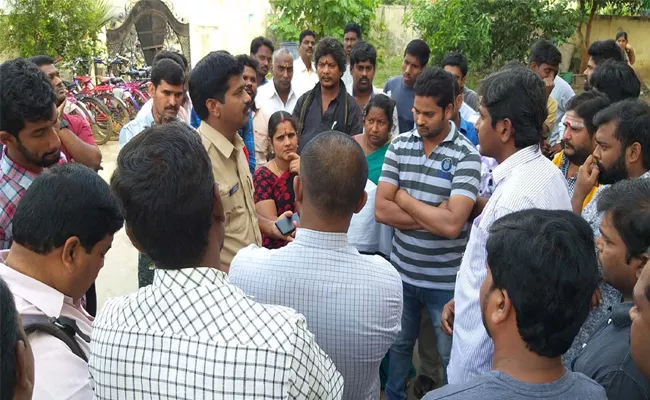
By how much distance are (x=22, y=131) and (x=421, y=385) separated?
2.78 metres

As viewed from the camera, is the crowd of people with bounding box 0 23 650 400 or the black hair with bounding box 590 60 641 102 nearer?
the crowd of people with bounding box 0 23 650 400

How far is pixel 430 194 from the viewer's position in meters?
3.13

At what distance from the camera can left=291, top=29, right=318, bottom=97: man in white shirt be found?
643cm

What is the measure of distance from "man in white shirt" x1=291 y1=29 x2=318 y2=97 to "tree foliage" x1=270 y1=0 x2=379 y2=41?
293cm

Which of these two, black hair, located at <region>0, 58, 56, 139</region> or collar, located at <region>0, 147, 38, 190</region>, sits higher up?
black hair, located at <region>0, 58, 56, 139</region>

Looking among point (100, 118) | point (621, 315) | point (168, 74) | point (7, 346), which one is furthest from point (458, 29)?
point (7, 346)

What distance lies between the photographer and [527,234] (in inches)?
56.9

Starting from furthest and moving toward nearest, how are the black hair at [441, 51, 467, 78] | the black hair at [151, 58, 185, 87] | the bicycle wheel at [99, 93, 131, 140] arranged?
the bicycle wheel at [99, 93, 131, 140] → the black hair at [441, 51, 467, 78] → the black hair at [151, 58, 185, 87]

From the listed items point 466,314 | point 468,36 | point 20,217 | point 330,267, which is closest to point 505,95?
point 466,314

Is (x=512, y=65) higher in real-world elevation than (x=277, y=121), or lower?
higher

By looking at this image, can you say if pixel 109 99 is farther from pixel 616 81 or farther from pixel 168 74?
pixel 616 81

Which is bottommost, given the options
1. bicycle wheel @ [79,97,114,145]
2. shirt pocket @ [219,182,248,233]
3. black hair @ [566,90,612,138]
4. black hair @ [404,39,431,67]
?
bicycle wheel @ [79,97,114,145]

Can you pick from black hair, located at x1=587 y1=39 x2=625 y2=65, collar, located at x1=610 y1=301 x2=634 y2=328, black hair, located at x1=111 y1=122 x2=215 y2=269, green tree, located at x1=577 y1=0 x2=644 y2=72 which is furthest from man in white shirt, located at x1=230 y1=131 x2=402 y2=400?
green tree, located at x1=577 y1=0 x2=644 y2=72

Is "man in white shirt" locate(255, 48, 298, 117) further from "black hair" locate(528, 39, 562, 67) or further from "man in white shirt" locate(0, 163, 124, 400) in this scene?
"man in white shirt" locate(0, 163, 124, 400)
